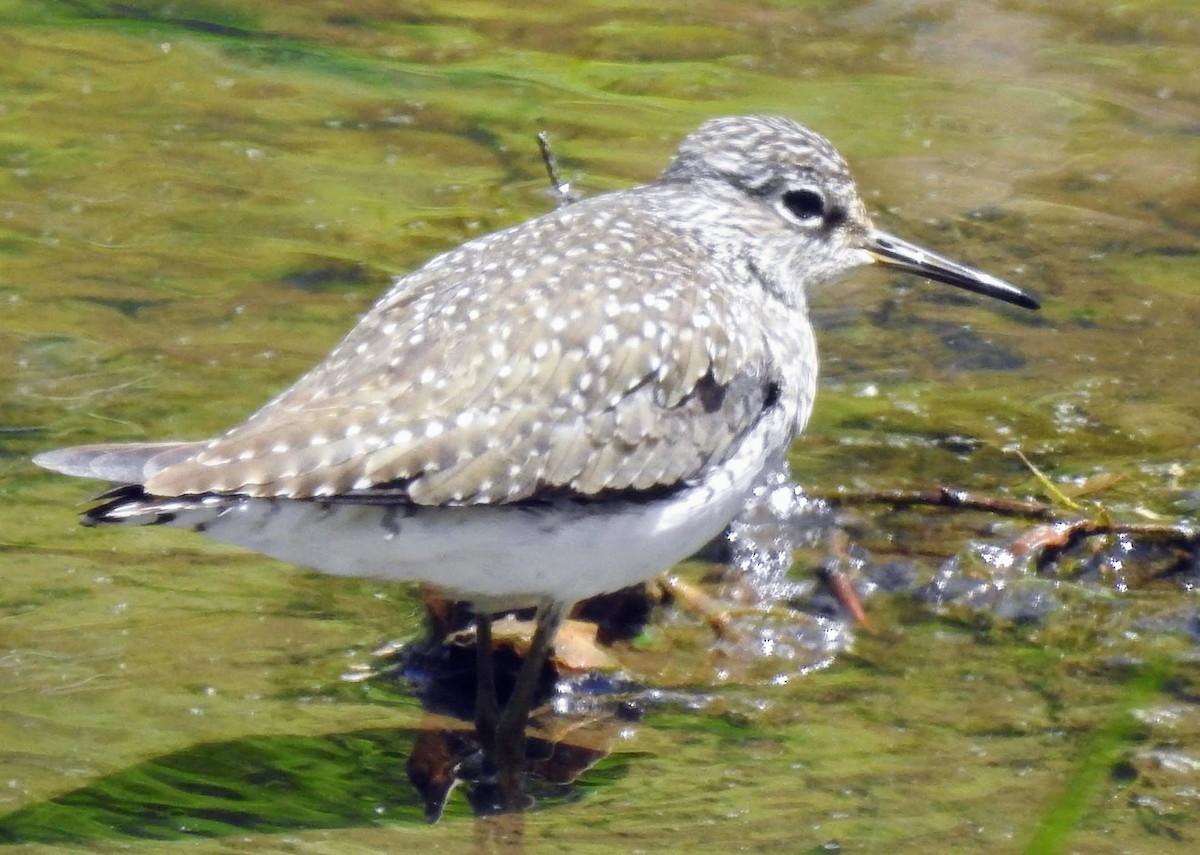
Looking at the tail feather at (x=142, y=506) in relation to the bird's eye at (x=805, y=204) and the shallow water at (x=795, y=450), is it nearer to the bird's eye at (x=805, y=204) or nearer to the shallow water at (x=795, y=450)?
the shallow water at (x=795, y=450)

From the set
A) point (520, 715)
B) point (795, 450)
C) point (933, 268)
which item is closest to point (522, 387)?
point (520, 715)

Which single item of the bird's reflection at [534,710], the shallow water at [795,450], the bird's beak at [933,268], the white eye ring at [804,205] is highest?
the white eye ring at [804,205]

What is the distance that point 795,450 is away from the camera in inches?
316

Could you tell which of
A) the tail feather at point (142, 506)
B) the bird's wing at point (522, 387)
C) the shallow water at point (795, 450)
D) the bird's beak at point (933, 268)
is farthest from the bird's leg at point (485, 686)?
the bird's beak at point (933, 268)

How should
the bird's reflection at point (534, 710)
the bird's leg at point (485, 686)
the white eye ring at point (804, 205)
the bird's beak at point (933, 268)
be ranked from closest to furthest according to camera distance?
the bird's reflection at point (534, 710), the bird's leg at point (485, 686), the white eye ring at point (804, 205), the bird's beak at point (933, 268)

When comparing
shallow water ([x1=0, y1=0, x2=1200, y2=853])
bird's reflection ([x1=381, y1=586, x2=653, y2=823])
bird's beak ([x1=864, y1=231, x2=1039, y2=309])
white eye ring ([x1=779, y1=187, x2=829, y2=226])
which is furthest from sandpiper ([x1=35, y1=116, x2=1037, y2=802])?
bird's beak ([x1=864, y1=231, x2=1039, y2=309])

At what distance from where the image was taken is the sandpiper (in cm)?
533

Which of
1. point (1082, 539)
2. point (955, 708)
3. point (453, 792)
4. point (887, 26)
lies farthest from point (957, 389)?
point (887, 26)

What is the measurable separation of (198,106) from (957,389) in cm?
501

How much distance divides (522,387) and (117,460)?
1.18 m

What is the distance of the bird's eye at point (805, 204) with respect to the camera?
23.3ft

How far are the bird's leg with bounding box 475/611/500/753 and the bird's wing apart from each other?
2.38 feet

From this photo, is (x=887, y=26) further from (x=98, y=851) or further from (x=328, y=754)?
(x=98, y=851)

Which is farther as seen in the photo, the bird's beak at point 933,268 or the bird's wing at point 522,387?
the bird's beak at point 933,268
